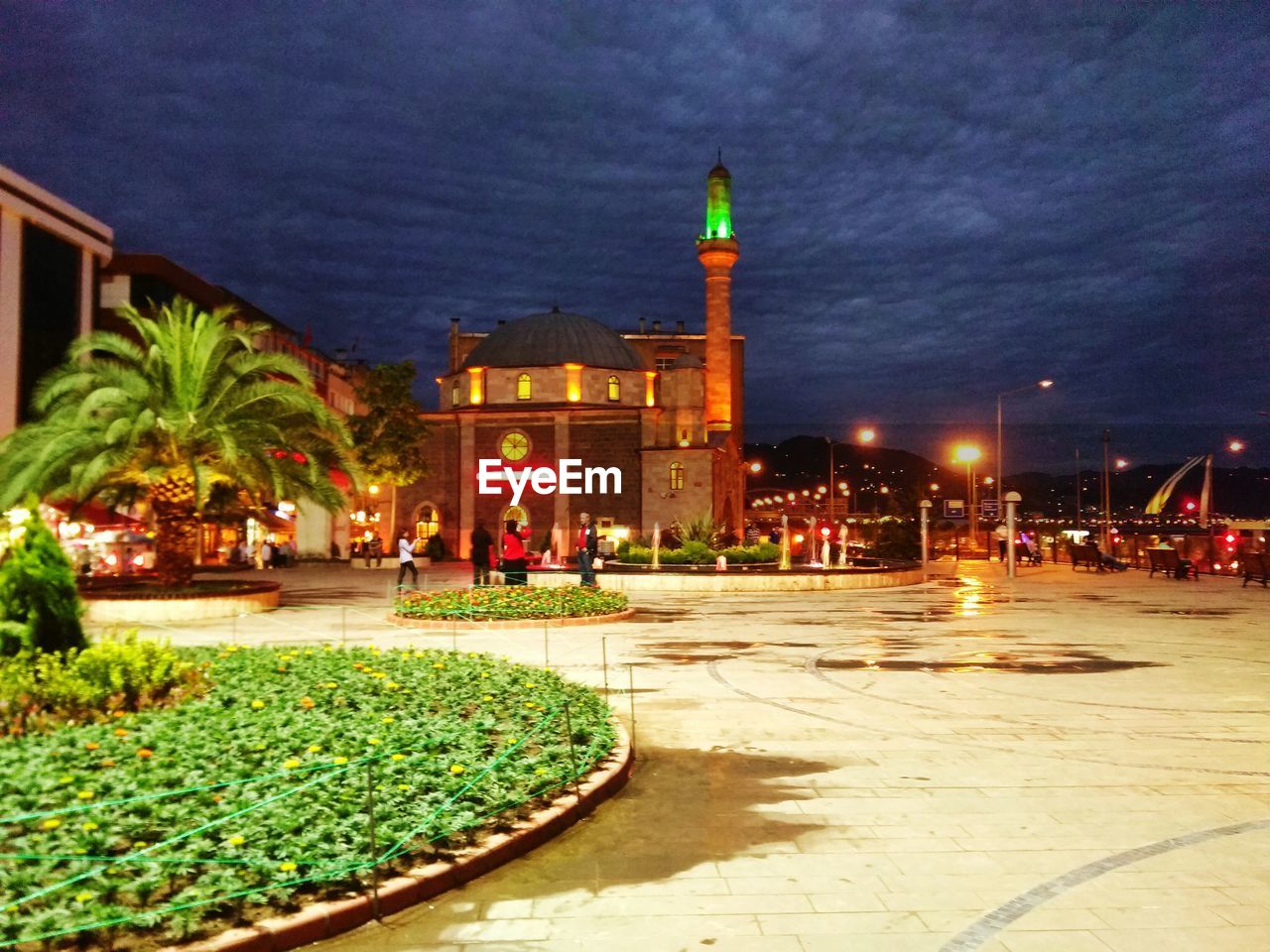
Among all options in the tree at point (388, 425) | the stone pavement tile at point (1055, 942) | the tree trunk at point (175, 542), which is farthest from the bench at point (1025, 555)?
the stone pavement tile at point (1055, 942)

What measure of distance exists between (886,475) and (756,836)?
568 ft

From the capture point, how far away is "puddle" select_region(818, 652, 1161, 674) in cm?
1227

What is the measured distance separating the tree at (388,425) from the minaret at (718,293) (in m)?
18.0

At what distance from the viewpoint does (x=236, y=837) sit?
4.79 m

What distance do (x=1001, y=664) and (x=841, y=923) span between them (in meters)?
9.02

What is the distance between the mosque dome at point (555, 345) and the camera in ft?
185

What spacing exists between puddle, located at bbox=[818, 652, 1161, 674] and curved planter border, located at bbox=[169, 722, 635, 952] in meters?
6.65

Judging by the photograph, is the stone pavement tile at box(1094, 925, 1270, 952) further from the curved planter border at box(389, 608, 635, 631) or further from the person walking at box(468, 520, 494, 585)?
the person walking at box(468, 520, 494, 585)

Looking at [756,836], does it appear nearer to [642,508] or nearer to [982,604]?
[982,604]

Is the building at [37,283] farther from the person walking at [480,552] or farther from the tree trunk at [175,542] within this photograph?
the person walking at [480,552]

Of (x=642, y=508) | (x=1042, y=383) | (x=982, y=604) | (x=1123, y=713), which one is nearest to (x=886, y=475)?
(x=642, y=508)

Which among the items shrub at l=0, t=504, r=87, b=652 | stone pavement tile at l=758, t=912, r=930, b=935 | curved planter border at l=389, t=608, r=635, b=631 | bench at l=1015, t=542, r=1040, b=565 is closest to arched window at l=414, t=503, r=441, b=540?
bench at l=1015, t=542, r=1040, b=565

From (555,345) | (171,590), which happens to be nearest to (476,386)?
(555,345)

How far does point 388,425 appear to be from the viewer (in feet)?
148
